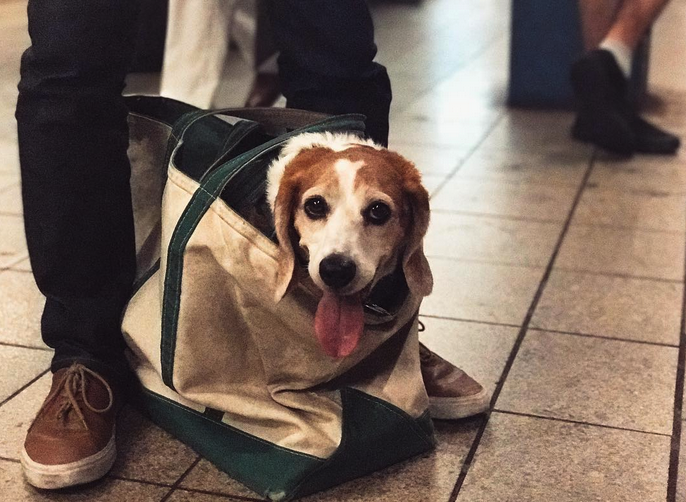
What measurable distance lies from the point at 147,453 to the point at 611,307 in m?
1.03

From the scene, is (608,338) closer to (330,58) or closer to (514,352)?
(514,352)

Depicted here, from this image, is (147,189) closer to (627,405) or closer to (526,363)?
(526,363)

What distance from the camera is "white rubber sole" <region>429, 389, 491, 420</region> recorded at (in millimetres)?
1540

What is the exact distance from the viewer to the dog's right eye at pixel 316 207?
1351 mm

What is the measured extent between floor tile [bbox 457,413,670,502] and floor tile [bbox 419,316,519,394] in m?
0.16

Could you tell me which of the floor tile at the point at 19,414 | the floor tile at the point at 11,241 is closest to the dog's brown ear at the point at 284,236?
the floor tile at the point at 19,414

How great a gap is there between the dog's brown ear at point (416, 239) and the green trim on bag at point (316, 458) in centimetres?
17

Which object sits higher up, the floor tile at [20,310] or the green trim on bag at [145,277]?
the green trim on bag at [145,277]

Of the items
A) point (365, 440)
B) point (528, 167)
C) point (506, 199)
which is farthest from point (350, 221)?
point (528, 167)

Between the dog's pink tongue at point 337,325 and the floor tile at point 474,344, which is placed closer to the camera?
the dog's pink tongue at point 337,325

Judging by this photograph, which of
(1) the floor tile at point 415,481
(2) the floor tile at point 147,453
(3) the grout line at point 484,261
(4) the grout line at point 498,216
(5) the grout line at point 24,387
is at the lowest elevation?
(4) the grout line at point 498,216

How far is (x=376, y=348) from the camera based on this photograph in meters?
1.38

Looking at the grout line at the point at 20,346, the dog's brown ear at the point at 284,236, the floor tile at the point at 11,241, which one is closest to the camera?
the dog's brown ear at the point at 284,236

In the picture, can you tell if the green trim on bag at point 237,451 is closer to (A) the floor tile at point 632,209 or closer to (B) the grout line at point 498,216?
(B) the grout line at point 498,216
